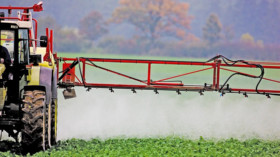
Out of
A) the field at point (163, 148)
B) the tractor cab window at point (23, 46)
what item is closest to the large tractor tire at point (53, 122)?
the field at point (163, 148)

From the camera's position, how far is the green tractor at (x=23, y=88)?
10984 millimetres

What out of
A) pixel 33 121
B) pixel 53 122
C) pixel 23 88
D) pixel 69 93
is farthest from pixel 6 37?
pixel 69 93

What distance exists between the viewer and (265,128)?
1644cm

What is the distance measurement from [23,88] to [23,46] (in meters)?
0.80

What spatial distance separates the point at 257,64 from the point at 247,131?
8.20ft

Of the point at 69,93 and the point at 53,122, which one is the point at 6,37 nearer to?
the point at 53,122

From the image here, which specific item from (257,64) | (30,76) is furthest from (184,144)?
(30,76)

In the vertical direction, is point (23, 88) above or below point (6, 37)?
below

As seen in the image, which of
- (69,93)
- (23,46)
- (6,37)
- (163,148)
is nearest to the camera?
(6,37)

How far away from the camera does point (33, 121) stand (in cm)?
1094

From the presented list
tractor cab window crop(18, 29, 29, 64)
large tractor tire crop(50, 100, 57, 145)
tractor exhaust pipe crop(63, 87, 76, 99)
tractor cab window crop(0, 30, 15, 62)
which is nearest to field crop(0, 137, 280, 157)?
large tractor tire crop(50, 100, 57, 145)

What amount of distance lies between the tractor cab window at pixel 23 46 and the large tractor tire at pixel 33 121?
673mm

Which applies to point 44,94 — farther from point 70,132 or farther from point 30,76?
point 70,132

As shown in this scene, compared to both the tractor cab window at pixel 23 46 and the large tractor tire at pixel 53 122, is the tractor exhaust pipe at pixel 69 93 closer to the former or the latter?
the large tractor tire at pixel 53 122
